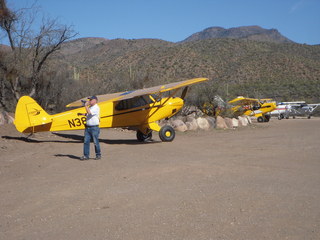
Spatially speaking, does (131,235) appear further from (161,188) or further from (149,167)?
(149,167)

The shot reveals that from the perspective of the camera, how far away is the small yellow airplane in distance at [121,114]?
462 inches

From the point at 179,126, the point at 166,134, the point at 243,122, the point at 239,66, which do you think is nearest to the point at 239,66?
the point at 239,66

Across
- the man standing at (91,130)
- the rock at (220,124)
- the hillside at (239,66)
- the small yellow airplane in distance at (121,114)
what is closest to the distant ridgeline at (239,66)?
the hillside at (239,66)

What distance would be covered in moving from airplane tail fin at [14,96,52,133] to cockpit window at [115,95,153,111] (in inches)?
101

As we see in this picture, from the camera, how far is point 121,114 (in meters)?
12.9

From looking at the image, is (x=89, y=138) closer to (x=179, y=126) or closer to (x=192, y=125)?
(x=179, y=126)

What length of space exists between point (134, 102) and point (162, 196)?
26.4 ft

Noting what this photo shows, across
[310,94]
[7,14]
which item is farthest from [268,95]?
[7,14]

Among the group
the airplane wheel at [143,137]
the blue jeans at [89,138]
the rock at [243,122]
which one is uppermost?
the blue jeans at [89,138]

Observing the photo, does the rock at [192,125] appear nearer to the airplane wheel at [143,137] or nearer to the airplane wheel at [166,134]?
the airplane wheel at [143,137]

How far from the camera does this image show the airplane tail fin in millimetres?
11672

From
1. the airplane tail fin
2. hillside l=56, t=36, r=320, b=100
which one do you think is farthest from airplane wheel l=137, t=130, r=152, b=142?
hillside l=56, t=36, r=320, b=100

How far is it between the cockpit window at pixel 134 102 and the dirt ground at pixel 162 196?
339 cm

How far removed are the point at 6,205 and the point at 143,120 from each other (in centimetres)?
834
